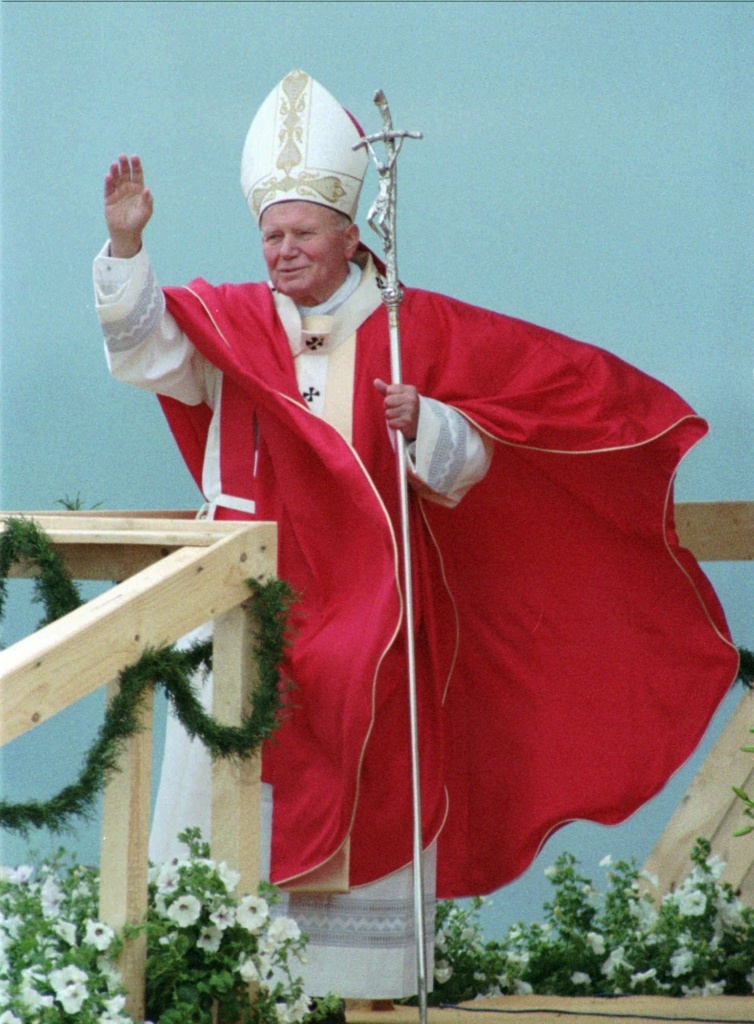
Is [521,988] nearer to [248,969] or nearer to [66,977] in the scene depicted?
[248,969]

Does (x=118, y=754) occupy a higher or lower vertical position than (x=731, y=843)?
higher

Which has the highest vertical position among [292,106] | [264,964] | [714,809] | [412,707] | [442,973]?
[292,106]

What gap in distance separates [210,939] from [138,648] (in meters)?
0.58

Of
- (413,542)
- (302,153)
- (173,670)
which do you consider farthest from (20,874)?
(302,153)

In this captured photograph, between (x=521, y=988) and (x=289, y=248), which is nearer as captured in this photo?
(x=289, y=248)

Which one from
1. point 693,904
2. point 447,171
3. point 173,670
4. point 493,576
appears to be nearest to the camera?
point 173,670

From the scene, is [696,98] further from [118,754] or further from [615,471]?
[118,754]

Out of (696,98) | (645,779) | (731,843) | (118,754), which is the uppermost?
(696,98)

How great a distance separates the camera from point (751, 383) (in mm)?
5625

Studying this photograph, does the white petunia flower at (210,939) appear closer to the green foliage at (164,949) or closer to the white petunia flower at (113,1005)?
the green foliage at (164,949)

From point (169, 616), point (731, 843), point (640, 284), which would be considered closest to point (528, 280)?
point (640, 284)

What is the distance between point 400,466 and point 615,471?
0.67m

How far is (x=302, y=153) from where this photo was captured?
3920 millimetres

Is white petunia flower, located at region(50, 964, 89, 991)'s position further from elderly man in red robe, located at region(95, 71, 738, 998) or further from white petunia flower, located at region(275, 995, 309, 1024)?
elderly man in red robe, located at region(95, 71, 738, 998)
